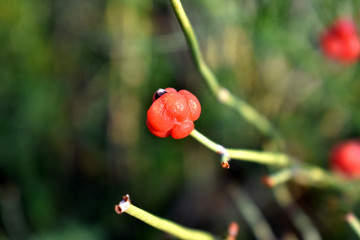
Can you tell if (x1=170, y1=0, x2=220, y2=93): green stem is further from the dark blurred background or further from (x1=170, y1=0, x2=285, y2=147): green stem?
the dark blurred background

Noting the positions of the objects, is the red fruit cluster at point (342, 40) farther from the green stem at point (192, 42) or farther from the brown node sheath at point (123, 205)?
the brown node sheath at point (123, 205)

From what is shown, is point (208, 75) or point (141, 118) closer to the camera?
point (208, 75)

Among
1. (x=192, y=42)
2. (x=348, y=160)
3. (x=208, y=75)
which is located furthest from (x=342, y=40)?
(x=192, y=42)

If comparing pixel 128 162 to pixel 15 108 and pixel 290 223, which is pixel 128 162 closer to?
pixel 15 108

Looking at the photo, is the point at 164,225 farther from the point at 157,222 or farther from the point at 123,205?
the point at 123,205

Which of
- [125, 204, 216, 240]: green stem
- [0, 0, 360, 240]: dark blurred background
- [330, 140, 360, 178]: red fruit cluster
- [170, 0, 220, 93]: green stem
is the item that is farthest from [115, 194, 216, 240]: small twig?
[0, 0, 360, 240]: dark blurred background

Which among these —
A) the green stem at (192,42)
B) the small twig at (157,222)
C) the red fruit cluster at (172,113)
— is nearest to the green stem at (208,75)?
the green stem at (192,42)
